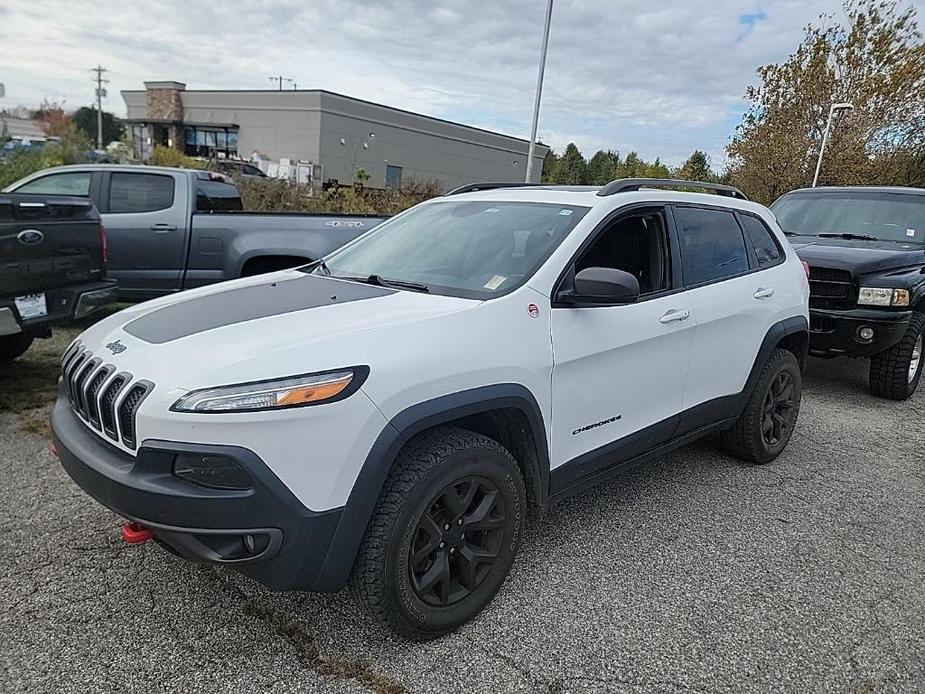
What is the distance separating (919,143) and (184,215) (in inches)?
1109

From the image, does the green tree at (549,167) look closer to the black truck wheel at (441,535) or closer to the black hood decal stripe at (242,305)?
the black hood decal stripe at (242,305)

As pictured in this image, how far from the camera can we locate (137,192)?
7.34 metres

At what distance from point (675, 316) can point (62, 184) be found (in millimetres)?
6943

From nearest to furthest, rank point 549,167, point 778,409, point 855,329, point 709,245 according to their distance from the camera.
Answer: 1. point 709,245
2. point 778,409
3. point 855,329
4. point 549,167

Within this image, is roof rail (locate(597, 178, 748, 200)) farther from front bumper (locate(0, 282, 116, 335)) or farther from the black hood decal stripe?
front bumper (locate(0, 282, 116, 335))

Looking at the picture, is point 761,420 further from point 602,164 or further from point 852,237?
point 602,164

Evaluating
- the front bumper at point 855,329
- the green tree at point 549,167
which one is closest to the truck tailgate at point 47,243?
the front bumper at point 855,329

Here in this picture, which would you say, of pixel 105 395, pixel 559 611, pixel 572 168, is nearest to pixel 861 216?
pixel 559 611

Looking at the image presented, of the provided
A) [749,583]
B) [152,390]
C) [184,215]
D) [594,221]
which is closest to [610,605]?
[749,583]

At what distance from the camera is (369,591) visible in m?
2.39

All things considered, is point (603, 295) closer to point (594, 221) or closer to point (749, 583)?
point (594, 221)

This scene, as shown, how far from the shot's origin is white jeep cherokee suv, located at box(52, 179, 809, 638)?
2.19m

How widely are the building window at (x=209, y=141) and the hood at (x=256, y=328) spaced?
150 ft

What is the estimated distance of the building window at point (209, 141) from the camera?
45656mm
